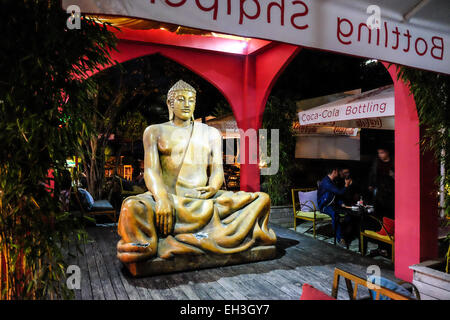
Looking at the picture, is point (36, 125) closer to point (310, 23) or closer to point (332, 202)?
point (310, 23)

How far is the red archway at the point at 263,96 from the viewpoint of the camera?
330 cm

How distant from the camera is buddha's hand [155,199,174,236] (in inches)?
143

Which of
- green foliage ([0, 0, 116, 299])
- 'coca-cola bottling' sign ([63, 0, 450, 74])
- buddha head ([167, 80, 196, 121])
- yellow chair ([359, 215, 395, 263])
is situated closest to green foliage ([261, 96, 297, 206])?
yellow chair ([359, 215, 395, 263])

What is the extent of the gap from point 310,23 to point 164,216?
261 cm

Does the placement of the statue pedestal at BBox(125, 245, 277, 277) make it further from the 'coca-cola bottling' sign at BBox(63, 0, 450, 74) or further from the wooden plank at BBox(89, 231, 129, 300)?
the 'coca-cola bottling' sign at BBox(63, 0, 450, 74)

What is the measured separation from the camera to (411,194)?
335cm

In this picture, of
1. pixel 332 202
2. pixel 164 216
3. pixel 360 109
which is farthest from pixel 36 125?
pixel 332 202

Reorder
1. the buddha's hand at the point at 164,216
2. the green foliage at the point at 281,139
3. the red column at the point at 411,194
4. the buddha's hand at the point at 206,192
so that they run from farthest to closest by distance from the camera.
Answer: the green foliage at the point at 281,139 → the buddha's hand at the point at 206,192 → the buddha's hand at the point at 164,216 → the red column at the point at 411,194

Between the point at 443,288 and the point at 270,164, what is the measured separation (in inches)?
199

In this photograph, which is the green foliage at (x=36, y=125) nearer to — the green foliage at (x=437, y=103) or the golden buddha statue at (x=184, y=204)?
the golden buddha statue at (x=184, y=204)

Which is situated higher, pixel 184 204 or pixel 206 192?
pixel 206 192

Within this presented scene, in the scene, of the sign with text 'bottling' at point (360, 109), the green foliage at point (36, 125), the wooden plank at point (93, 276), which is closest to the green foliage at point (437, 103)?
the sign with text 'bottling' at point (360, 109)

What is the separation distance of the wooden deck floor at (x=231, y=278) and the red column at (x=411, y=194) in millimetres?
446
